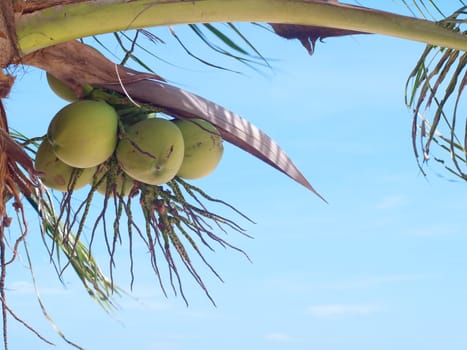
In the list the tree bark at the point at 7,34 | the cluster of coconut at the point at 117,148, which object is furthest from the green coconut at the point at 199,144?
the tree bark at the point at 7,34

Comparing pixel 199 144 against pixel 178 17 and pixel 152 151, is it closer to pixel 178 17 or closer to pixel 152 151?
pixel 152 151

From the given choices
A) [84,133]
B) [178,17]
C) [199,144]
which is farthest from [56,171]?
[178,17]

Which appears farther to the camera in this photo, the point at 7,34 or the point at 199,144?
the point at 199,144

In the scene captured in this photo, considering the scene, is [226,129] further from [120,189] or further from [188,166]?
[120,189]

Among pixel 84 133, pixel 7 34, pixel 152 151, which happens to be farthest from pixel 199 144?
pixel 7 34

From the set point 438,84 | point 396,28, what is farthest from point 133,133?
point 438,84

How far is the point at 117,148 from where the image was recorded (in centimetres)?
138

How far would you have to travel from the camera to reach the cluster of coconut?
1334 millimetres

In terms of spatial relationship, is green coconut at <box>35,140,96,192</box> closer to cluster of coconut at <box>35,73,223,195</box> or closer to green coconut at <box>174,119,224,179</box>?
cluster of coconut at <box>35,73,223,195</box>

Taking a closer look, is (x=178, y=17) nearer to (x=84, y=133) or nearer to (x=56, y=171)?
(x=84, y=133)

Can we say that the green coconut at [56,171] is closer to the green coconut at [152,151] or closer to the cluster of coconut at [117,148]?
the cluster of coconut at [117,148]

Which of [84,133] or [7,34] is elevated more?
[7,34]

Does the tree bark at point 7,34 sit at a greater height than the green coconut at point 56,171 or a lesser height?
greater

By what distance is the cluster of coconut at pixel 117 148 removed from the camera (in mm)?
1334
